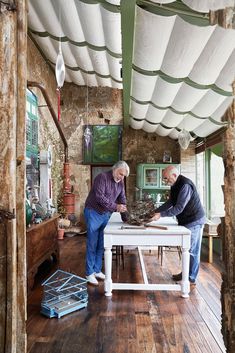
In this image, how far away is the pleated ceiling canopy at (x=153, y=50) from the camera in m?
2.82

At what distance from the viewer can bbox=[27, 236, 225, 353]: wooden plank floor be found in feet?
8.52

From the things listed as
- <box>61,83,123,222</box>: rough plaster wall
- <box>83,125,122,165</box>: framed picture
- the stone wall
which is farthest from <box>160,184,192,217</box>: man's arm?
<box>61,83,123,222</box>: rough plaster wall

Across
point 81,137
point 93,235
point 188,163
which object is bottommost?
point 93,235

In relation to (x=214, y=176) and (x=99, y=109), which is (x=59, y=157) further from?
(x=214, y=176)

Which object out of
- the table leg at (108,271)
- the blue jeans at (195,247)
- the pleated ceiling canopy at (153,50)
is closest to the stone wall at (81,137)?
the pleated ceiling canopy at (153,50)

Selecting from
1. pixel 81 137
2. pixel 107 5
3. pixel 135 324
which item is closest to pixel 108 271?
pixel 135 324

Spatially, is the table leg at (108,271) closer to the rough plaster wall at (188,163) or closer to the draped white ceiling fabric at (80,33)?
the draped white ceiling fabric at (80,33)

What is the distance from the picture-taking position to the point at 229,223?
167cm

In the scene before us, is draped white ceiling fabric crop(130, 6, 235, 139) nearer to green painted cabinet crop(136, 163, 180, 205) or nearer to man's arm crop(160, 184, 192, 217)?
man's arm crop(160, 184, 192, 217)

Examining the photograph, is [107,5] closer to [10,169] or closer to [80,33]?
[80,33]

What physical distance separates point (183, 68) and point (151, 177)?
4755 millimetres

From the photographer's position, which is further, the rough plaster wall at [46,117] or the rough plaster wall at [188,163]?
the rough plaster wall at [188,163]

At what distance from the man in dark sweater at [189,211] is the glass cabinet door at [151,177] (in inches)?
159

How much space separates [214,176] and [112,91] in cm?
388
